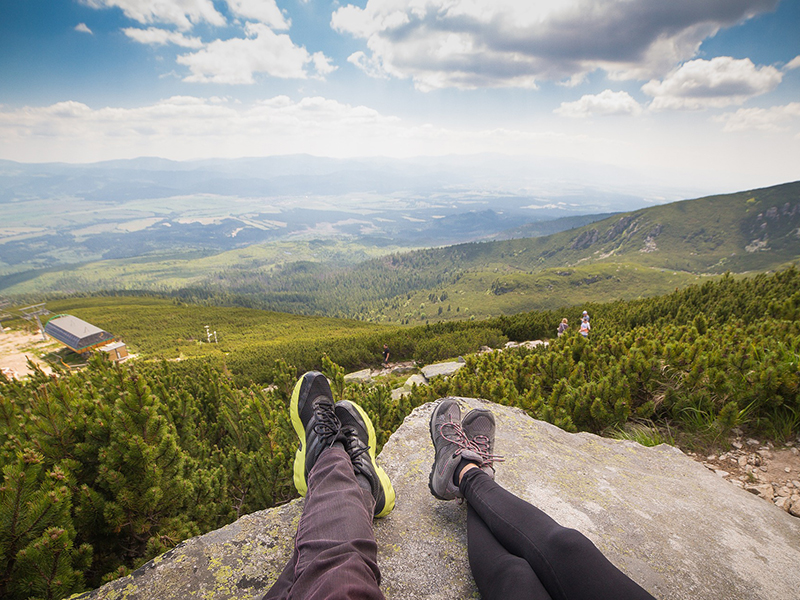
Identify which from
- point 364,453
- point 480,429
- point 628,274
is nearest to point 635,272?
point 628,274

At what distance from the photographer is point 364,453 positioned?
8.96ft

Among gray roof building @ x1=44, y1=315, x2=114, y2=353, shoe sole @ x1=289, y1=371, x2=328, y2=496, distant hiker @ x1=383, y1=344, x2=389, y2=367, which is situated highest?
shoe sole @ x1=289, y1=371, x2=328, y2=496

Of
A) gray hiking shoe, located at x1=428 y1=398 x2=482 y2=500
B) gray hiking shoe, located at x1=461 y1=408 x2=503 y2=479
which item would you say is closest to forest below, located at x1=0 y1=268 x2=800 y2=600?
gray hiking shoe, located at x1=428 y1=398 x2=482 y2=500

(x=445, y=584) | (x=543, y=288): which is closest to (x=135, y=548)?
(x=445, y=584)

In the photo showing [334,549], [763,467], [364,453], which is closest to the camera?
[334,549]

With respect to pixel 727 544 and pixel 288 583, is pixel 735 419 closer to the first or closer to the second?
pixel 727 544

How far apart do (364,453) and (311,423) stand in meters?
0.59

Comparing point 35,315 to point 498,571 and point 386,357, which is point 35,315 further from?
point 498,571

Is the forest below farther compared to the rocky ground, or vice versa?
the rocky ground

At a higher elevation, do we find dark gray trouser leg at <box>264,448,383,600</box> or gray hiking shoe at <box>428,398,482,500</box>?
dark gray trouser leg at <box>264,448,383,600</box>

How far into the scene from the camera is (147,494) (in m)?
2.73

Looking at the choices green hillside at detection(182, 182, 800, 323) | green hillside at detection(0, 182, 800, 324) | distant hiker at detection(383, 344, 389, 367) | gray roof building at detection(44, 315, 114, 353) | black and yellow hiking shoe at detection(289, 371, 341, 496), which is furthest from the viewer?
green hillside at detection(182, 182, 800, 323)

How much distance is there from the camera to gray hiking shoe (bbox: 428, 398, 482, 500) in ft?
8.34

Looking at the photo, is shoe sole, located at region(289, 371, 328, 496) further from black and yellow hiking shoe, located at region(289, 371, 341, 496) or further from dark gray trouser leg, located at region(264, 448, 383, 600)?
dark gray trouser leg, located at region(264, 448, 383, 600)
